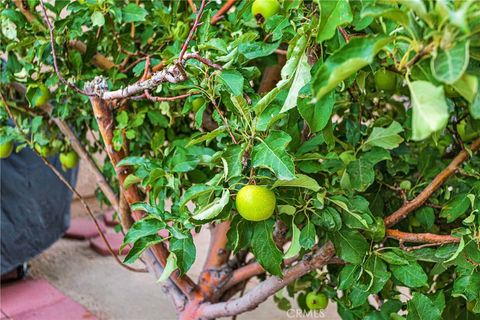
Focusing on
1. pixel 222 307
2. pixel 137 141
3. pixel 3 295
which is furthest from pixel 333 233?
pixel 3 295

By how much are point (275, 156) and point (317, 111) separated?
7 cm

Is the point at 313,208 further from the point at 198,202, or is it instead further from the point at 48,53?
the point at 48,53

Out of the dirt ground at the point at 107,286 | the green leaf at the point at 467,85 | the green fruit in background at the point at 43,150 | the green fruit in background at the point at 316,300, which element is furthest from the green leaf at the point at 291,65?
the dirt ground at the point at 107,286

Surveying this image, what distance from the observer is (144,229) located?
67 centimetres

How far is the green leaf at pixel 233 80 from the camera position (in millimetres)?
564

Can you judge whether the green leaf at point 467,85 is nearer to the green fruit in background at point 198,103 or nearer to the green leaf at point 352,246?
the green leaf at point 352,246

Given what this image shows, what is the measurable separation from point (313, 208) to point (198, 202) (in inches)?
6.4

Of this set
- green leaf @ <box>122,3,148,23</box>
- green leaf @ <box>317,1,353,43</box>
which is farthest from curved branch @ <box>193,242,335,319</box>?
green leaf @ <box>122,3,148,23</box>

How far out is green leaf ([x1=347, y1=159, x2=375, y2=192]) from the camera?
0.72m

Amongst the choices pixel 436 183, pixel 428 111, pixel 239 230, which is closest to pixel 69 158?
pixel 239 230

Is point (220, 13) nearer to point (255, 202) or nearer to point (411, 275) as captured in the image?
point (255, 202)

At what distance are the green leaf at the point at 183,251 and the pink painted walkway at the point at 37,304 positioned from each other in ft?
3.37

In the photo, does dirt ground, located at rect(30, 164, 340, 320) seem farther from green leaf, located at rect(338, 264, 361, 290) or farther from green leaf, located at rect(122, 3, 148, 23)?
green leaf, located at rect(122, 3, 148, 23)

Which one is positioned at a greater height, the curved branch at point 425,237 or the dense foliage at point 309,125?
the dense foliage at point 309,125
